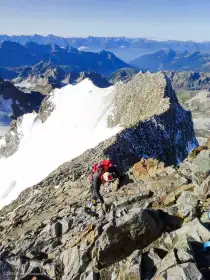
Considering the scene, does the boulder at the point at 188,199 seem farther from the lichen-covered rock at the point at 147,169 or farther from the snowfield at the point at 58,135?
the snowfield at the point at 58,135

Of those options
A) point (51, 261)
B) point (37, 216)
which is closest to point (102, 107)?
point (37, 216)

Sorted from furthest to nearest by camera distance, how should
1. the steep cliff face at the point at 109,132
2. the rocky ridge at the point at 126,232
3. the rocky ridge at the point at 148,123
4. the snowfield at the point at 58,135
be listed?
the snowfield at the point at 58,135 → the steep cliff face at the point at 109,132 → the rocky ridge at the point at 148,123 → the rocky ridge at the point at 126,232

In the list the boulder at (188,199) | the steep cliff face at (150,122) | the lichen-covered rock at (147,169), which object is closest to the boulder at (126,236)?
the boulder at (188,199)

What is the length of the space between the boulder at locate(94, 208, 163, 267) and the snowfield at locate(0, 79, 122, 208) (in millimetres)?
48865

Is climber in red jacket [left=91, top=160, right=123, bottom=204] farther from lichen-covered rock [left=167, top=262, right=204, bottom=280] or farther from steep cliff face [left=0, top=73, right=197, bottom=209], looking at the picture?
steep cliff face [left=0, top=73, right=197, bottom=209]

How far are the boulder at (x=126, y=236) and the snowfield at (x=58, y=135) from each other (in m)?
48.9

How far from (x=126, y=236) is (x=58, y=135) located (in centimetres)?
7122

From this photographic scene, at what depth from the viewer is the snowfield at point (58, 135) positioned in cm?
7275

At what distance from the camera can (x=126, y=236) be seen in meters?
17.6

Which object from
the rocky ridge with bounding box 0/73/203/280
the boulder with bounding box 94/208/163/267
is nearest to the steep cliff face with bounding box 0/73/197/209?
the rocky ridge with bounding box 0/73/203/280

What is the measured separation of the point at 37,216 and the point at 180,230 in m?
18.2

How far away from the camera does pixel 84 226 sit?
72.6 feet

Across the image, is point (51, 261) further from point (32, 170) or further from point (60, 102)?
point (60, 102)

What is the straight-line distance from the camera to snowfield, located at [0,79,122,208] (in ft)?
239
